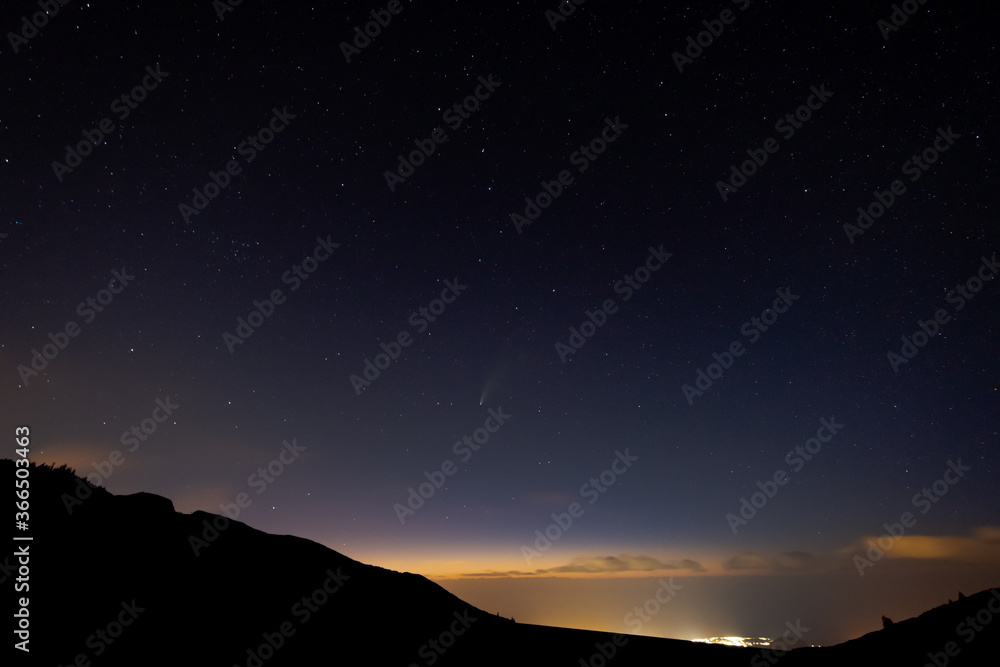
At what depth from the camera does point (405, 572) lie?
17531 mm

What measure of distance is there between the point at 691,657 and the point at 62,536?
54.7ft

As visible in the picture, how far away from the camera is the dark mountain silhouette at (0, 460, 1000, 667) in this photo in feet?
32.3

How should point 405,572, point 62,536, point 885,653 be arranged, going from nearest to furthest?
point 62,536 < point 885,653 < point 405,572

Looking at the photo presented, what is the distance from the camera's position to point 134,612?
10.3 meters

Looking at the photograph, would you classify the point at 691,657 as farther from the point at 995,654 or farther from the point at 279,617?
the point at 279,617

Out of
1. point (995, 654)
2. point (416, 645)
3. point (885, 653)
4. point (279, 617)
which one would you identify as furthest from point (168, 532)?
point (995, 654)

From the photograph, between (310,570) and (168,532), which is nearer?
(168,532)

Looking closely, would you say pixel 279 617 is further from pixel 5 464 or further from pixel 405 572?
pixel 5 464

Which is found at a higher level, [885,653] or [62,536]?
[62,536]

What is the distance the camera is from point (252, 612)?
1210cm

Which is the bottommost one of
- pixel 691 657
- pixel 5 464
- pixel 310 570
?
pixel 691 657

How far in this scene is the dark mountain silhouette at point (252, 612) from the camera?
32.3 ft

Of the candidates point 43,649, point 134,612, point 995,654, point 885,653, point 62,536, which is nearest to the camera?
point 43,649

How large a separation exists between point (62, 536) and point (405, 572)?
9.84 m
